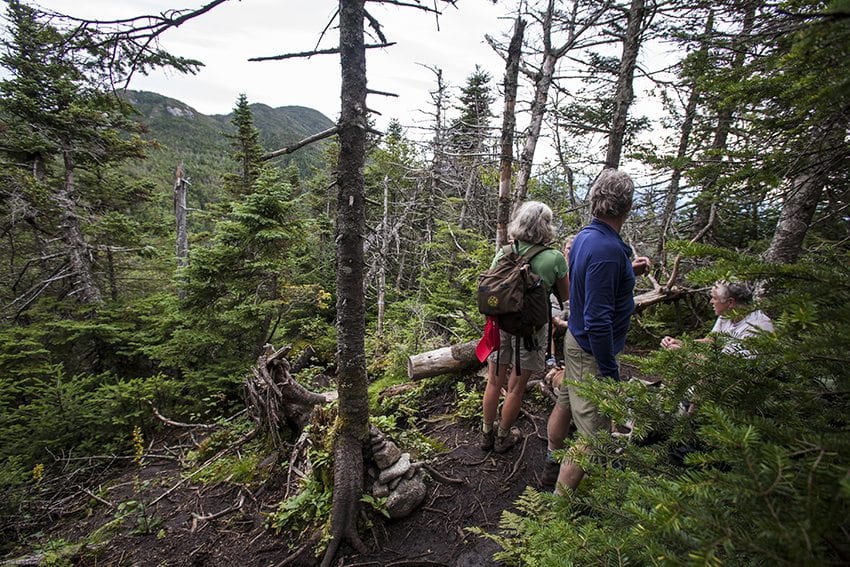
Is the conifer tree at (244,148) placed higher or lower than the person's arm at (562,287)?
higher

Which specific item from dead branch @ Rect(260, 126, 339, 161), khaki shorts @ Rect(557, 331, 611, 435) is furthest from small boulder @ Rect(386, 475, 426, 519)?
dead branch @ Rect(260, 126, 339, 161)

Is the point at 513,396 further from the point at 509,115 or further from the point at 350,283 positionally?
→ the point at 509,115

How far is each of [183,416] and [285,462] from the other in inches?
207

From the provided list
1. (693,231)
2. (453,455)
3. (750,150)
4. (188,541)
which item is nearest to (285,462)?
(188,541)

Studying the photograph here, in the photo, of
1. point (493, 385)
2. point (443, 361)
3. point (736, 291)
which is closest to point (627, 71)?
point (736, 291)

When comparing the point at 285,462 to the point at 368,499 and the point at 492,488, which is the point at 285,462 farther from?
the point at 492,488

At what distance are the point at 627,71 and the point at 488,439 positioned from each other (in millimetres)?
6536

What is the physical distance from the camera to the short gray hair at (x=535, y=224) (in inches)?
121

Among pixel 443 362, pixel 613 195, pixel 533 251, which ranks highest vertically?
pixel 613 195

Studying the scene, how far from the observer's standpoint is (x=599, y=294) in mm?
2352

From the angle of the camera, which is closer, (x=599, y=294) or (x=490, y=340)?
(x=599, y=294)

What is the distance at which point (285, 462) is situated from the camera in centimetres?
448

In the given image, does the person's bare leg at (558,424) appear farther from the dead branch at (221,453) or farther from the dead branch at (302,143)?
the dead branch at (221,453)

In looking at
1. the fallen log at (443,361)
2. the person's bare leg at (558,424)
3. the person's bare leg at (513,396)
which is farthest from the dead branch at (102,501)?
the person's bare leg at (558,424)
